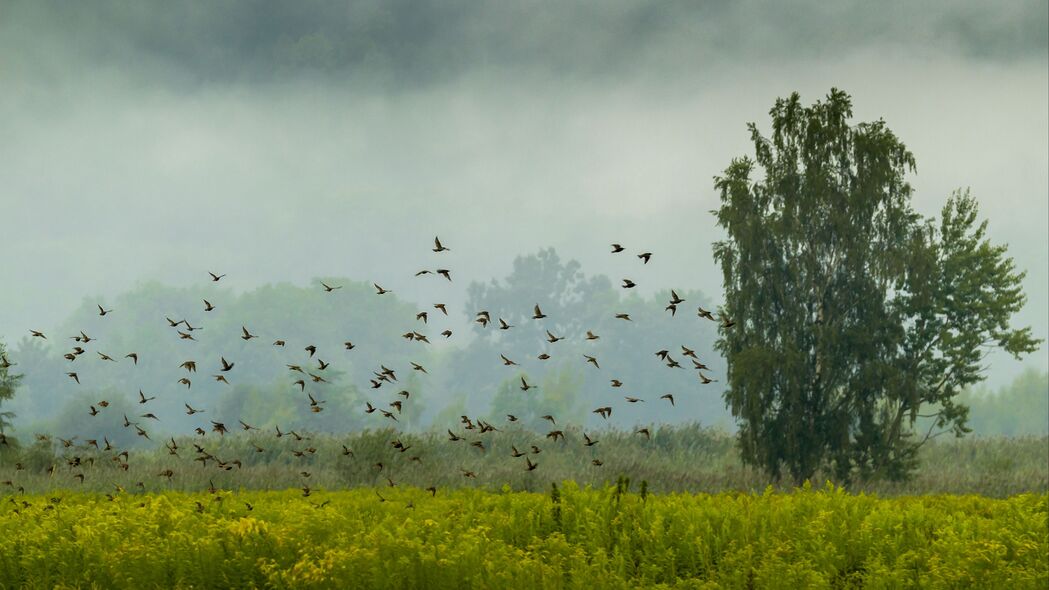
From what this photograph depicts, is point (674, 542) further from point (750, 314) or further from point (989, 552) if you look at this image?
point (750, 314)

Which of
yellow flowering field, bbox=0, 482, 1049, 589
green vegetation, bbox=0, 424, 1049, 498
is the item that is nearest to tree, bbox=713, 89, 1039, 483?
green vegetation, bbox=0, 424, 1049, 498

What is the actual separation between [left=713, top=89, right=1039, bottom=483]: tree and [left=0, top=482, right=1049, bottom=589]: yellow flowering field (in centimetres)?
1257

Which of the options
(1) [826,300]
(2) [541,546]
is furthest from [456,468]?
(2) [541,546]

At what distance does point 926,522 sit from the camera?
8695 mm

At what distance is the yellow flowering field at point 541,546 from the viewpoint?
7.05 metres

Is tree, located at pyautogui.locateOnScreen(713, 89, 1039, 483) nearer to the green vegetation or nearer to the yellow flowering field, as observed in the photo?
the green vegetation

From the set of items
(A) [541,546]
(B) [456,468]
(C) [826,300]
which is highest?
(C) [826,300]

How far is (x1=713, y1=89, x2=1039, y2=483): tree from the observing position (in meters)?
22.0

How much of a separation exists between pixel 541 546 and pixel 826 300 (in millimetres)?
16725

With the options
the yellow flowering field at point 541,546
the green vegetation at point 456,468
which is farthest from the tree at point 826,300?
the yellow flowering field at point 541,546

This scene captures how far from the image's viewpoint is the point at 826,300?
2280 centimetres

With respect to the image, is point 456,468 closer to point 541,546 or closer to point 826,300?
point 826,300

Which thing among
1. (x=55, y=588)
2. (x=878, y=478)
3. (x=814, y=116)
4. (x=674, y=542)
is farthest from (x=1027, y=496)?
(x=814, y=116)

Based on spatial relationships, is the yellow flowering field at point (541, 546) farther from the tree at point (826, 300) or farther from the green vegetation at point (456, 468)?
the tree at point (826, 300)
